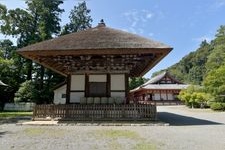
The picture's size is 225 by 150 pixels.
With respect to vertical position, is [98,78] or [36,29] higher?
[36,29]

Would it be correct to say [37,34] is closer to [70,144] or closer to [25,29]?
[25,29]

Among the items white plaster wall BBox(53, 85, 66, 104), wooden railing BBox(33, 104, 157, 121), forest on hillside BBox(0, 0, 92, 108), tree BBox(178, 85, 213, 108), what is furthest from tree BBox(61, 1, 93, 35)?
wooden railing BBox(33, 104, 157, 121)

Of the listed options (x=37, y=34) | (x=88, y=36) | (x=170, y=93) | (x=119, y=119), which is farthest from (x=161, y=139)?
(x=170, y=93)

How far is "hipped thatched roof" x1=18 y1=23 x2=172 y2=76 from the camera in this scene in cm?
1335

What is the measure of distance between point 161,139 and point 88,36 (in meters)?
8.81

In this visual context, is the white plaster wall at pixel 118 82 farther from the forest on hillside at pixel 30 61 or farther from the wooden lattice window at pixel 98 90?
the forest on hillside at pixel 30 61

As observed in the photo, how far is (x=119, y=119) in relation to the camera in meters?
13.3

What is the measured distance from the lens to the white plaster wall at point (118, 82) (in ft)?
51.3

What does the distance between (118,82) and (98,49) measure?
10.1 feet

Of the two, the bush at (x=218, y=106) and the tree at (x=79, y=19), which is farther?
the tree at (x=79, y=19)

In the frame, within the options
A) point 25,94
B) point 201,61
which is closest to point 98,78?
point 25,94

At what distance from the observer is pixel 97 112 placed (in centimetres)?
1358

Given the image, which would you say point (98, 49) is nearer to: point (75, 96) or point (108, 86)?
point (108, 86)

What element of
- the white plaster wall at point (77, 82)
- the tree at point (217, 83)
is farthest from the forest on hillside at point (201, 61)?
the white plaster wall at point (77, 82)
